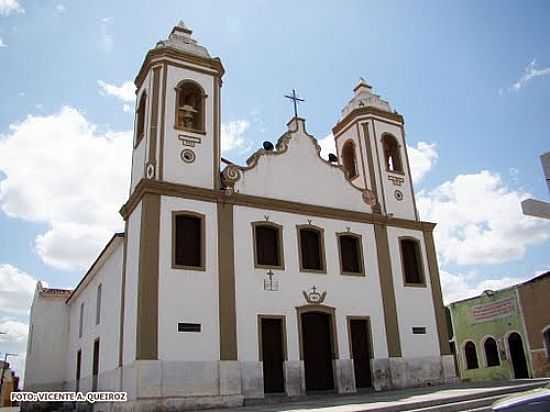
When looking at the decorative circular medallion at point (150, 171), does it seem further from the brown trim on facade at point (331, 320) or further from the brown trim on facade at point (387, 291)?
the brown trim on facade at point (387, 291)

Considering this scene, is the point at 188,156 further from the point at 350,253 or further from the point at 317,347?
the point at 317,347

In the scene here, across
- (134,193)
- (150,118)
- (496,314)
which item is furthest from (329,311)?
(496,314)

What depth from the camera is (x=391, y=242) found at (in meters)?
18.5

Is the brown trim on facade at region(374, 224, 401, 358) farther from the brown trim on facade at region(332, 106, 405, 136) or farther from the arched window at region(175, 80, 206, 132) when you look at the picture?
the arched window at region(175, 80, 206, 132)

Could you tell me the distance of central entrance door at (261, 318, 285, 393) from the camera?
14.7 m

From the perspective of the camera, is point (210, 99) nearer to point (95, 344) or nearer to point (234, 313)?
point (234, 313)

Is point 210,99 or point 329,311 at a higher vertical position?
point 210,99

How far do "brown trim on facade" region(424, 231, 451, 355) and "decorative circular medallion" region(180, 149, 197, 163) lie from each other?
9462 mm

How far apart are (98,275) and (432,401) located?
1457cm

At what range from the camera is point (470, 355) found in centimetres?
2598

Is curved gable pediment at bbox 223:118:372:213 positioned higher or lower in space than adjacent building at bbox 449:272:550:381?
higher

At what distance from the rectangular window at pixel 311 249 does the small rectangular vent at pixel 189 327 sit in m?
4.00

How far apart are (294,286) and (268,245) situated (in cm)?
151

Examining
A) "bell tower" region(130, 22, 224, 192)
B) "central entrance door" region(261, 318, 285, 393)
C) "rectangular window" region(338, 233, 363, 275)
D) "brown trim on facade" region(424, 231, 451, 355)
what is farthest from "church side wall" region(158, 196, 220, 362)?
"brown trim on facade" region(424, 231, 451, 355)
